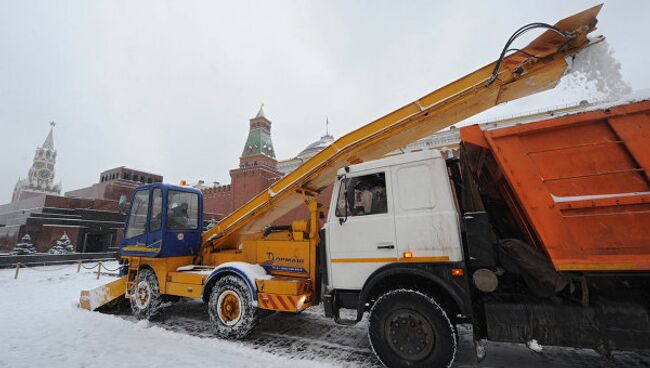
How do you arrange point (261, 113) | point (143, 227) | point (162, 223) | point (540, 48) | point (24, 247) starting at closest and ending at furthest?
point (540, 48) < point (162, 223) < point (143, 227) < point (24, 247) < point (261, 113)

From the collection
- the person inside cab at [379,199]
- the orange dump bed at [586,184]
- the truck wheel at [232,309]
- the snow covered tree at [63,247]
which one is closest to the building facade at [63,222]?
the snow covered tree at [63,247]

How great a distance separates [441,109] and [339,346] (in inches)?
168

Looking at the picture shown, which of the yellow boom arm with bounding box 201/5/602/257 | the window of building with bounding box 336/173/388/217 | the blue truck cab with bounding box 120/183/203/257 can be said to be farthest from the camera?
the blue truck cab with bounding box 120/183/203/257

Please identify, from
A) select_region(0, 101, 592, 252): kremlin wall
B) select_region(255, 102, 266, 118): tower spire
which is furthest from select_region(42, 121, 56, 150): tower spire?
select_region(255, 102, 266, 118): tower spire

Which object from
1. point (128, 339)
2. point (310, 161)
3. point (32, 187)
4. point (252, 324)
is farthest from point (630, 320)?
point (32, 187)

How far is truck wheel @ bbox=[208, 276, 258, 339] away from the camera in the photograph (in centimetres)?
513

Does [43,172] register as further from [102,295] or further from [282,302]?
[282,302]

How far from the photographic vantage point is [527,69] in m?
4.13

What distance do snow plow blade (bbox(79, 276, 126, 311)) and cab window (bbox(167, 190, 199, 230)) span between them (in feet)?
6.49

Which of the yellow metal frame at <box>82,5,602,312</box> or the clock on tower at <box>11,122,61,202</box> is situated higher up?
the clock on tower at <box>11,122,61,202</box>

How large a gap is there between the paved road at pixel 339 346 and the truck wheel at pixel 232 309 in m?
0.28

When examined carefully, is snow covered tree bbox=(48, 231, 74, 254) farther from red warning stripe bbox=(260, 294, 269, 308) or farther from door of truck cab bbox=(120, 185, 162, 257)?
red warning stripe bbox=(260, 294, 269, 308)

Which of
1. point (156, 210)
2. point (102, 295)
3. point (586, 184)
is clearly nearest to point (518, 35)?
point (586, 184)

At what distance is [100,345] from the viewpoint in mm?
4852
